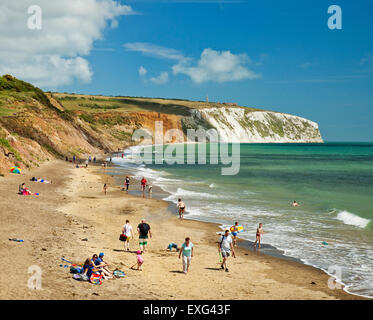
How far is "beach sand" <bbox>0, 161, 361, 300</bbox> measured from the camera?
10594mm

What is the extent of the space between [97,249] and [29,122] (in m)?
46.2

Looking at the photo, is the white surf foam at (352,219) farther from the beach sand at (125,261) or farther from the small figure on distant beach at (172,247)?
the small figure on distant beach at (172,247)

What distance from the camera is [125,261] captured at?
13781 millimetres

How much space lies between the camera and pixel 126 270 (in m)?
12.6

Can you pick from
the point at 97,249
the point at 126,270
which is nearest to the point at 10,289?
the point at 126,270

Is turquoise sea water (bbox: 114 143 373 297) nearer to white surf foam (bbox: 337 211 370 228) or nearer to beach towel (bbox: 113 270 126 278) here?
white surf foam (bbox: 337 211 370 228)

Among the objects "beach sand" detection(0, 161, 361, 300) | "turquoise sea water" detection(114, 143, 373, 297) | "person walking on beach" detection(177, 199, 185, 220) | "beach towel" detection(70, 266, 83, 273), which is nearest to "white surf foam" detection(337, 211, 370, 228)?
"turquoise sea water" detection(114, 143, 373, 297)

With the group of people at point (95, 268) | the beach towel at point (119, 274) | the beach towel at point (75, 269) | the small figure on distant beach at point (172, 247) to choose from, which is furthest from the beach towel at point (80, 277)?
the small figure on distant beach at point (172, 247)

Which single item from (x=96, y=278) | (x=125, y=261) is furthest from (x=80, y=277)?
(x=125, y=261)

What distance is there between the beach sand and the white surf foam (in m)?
8.34

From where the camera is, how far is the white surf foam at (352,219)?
71.7 ft

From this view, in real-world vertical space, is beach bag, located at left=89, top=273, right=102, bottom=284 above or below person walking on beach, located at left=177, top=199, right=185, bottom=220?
below

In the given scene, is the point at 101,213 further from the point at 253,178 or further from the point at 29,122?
the point at 29,122
